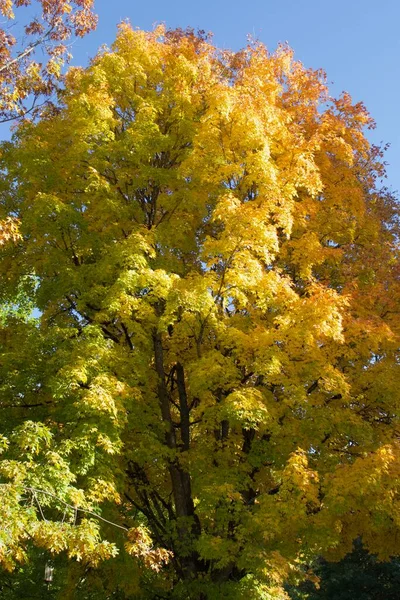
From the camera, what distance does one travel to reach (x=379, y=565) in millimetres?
18219

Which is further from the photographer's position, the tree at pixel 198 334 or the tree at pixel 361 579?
the tree at pixel 361 579

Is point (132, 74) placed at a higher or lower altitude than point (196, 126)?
higher

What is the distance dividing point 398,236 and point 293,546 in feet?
26.8

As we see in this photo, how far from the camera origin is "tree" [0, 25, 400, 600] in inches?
306

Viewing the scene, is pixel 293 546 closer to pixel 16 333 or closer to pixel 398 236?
pixel 16 333

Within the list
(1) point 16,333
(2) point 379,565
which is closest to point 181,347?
(1) point 16,333

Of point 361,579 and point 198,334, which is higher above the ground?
point 198,334

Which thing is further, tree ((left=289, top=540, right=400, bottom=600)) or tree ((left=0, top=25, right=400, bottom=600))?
tree ((left=289, top=540, right=400, bottom=600))

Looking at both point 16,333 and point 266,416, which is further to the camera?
point 16,333

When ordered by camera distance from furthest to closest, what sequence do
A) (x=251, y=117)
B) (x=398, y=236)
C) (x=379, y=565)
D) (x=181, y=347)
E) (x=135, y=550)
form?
1. (x=379, y=565)
2. (x=398, y=236)
3. (x=181, y=347)
4. (x=251, y=117)
5. (x=135, y=550)

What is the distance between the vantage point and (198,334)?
10.1 meters

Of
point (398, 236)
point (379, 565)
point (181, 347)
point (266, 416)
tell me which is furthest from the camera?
point (379, 565)

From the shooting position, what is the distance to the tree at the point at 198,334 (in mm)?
7766

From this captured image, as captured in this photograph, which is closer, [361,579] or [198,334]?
[198,334]
